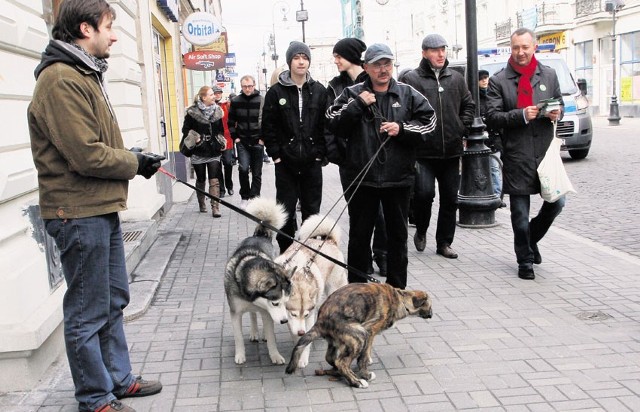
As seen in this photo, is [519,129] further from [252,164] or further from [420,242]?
[252,164]

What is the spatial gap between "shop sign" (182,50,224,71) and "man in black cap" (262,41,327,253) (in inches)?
442

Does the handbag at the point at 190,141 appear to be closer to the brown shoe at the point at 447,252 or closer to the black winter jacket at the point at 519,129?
the brown shoe at the point at 447,252

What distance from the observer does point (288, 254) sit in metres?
5.05

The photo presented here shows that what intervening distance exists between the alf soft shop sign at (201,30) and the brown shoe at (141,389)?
14.4 metres

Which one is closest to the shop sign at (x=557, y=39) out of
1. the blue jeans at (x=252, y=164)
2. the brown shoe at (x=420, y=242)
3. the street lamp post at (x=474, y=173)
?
the blue jeans at (x=252, y=164)

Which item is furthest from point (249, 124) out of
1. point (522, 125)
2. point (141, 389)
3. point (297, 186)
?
point (141, 389)

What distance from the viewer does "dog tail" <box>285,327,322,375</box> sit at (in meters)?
4.17

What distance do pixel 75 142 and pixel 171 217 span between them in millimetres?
8276

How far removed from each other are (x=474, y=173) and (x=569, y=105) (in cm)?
910

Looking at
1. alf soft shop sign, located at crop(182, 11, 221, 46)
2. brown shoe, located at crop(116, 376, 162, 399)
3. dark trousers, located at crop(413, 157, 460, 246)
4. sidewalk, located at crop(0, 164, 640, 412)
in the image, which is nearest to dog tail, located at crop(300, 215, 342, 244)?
sidewalk, located at crop(0, 164, 640, 412)

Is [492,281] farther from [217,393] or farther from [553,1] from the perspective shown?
[553,1]

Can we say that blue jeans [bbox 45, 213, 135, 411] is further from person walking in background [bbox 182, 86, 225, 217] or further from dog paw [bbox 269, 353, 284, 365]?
person walking in background [bbox 182, 86, 225, 217]

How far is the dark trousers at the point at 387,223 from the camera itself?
5652mm

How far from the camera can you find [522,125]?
659 cm
